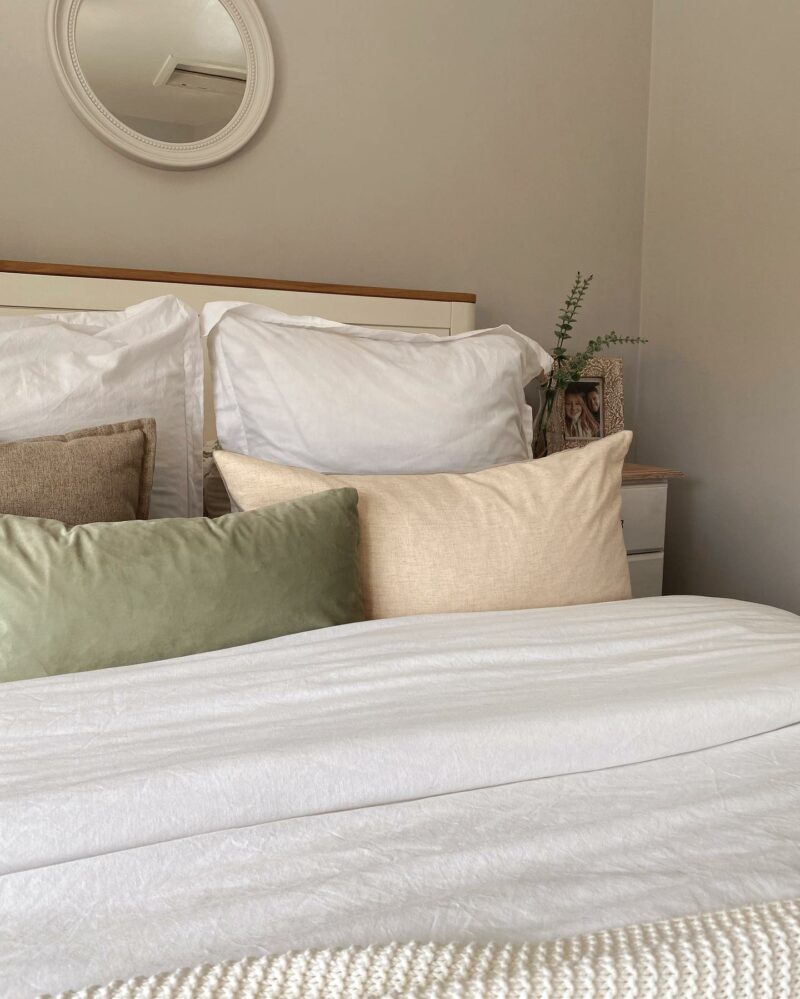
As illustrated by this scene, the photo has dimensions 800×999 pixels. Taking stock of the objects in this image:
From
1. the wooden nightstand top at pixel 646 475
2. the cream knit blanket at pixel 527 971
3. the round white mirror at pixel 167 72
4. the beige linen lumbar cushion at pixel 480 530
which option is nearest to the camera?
the cream knit blanket at pixel 527 971

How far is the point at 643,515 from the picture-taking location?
2197mm

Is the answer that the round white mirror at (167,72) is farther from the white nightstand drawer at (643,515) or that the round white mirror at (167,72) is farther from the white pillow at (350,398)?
the white nightstand drawer at (643,515)

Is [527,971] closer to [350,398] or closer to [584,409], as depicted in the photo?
[350,398]

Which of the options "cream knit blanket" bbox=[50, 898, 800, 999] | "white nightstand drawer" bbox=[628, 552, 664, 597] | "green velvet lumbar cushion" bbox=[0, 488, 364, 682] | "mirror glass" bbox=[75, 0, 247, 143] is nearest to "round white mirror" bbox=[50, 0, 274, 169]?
"mirror glass" bbox=[75, 0, 247, 143]

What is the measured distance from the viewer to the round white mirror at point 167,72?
1944 mm

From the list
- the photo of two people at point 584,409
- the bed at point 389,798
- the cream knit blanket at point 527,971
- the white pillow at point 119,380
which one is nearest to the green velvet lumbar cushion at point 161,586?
the bed at point 389,798

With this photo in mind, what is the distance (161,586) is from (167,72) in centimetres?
146

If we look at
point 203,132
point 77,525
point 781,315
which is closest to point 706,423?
point 781,315

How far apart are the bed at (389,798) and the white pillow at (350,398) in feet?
1.66

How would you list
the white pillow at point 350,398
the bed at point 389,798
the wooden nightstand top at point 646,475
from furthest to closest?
the wooden nightstand top at point 646,475
the white pillow at point 350,398
the bed at point 389,798

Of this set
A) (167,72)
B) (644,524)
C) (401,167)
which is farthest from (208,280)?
(644,524)

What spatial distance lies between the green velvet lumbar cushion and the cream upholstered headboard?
74 cm

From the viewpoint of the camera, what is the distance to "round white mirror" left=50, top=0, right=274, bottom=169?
76.5 inches

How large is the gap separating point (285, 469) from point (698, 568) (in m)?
1.71
